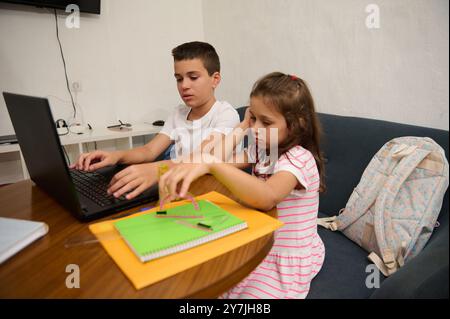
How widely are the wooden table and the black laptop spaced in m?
0.08

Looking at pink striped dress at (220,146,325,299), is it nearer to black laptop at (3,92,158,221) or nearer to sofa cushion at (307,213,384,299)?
sofa cushion at (307,213,384,299)

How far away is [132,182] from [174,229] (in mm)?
304

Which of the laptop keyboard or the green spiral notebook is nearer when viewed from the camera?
the green spiral notebook

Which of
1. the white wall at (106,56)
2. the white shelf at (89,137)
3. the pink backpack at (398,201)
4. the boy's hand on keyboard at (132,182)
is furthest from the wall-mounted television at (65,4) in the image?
the pink backpack at (398,201)

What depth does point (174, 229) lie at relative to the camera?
0.62 metres

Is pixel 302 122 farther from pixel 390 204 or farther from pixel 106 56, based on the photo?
pixel 106 56

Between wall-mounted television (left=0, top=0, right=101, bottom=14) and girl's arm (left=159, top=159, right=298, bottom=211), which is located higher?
→ wall-mounted television (left=0, top=0, right=101, bottom=14)

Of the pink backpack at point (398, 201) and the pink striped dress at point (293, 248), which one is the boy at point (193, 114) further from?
the pink backpack at point (398, 201)

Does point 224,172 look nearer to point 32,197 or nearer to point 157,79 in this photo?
point 32,197

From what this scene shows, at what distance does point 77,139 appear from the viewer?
6.67ft

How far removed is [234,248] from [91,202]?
442 millimetres

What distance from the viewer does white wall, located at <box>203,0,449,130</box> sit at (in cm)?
119

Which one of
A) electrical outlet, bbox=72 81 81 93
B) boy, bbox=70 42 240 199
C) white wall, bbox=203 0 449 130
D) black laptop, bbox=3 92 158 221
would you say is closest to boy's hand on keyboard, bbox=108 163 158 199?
black laptop, bbox=3 92 158 221
